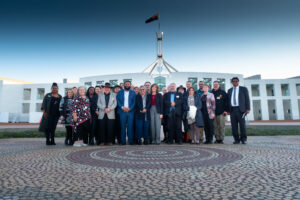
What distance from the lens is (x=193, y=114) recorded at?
5.90 m

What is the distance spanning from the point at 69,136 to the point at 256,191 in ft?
17.2

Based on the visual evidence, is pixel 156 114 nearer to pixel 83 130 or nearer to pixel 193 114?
pixel 193 114

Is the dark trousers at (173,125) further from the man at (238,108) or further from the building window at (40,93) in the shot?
the building window at (40,93)

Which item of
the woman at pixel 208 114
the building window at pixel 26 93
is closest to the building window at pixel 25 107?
the building window at pixel 26 93

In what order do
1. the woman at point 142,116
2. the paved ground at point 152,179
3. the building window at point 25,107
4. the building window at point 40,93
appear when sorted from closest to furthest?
the paved ground at point 152,179 < the woman at point 142,116 < the building window at point 40,93 < the building window at point 25,107

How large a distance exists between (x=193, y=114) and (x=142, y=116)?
1.56 meters

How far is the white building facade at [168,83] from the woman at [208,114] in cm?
2193

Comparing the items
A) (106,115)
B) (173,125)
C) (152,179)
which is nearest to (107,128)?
(106,115)

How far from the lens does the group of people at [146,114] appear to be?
5.80 m

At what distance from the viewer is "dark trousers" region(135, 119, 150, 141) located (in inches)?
233

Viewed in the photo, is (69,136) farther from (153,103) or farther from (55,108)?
(153,103)

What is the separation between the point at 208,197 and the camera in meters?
1.79

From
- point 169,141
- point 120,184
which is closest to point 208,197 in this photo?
point 120,184

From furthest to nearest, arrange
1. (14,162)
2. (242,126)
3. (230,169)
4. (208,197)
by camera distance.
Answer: (242,126)
(14,162)
(230,169)
(208,197)
